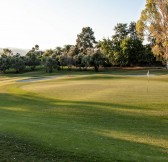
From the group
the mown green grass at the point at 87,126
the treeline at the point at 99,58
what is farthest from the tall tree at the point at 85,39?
the mown green grass at the point at 87,126

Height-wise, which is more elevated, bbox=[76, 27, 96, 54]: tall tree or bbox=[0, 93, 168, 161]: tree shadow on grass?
bbox=[76, 27, 96, 54]: tall tree

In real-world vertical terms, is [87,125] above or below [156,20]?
below

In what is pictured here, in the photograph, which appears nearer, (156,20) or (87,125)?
(87,125)

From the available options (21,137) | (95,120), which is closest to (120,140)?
(21,137)

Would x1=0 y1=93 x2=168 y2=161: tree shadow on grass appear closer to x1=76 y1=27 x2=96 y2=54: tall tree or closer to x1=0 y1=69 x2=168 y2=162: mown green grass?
x1=0 y1=69 x2=168 y2=162: mown green grass

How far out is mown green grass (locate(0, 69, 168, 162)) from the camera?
1357cm

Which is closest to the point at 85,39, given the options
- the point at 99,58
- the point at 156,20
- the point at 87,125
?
the point at 99,58

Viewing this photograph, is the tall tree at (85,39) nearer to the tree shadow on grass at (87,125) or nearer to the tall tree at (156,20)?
the tall tree at (156,20)

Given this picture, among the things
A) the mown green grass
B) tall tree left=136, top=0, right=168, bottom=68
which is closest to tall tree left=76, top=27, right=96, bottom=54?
tall tree left=136, top=0, right=168, bottom=68

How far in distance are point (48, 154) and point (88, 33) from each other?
160 meters

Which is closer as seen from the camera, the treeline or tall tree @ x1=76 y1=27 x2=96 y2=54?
the treeline

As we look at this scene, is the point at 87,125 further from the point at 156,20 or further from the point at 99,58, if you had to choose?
the point at 99,58

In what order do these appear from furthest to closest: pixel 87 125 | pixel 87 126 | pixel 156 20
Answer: pixel 156 20
pixel 87 125
pixel 87 126

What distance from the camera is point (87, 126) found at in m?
21.0
